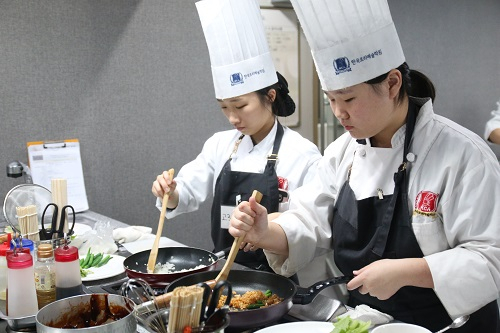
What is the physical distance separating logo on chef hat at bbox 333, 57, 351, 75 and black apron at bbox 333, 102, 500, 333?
9.4 inches

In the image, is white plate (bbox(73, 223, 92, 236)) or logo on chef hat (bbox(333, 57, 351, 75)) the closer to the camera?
logo on chef hat (bbox(333, 57, 351, 75))

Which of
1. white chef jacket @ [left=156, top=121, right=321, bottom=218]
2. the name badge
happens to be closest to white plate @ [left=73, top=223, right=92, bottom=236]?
white chef jacket @ [left=156, top=121, right=321, bottom=218]

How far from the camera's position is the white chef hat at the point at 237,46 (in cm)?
215

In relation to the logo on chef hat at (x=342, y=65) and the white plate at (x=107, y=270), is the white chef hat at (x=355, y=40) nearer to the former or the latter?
the logo on chef hat at (x=342, y=65)

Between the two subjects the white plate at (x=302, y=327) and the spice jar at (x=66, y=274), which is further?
the spice jar at (x=66, y=274)

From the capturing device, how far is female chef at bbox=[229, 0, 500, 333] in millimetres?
1345

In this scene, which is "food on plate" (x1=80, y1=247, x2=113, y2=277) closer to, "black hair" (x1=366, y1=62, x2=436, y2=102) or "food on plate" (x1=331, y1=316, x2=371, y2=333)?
"food on plate" (x1=331, y1=316, x2=371, y2=333)

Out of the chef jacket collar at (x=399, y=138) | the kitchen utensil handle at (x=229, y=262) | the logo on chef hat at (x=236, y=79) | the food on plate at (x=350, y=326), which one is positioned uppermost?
the logo on chef hat at (x=236, y=79)

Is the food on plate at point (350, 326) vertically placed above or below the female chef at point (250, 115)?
below

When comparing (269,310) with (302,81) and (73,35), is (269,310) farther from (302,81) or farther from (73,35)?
(302,81)

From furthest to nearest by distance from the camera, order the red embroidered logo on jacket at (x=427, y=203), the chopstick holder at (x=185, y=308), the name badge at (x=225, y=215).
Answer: the name badge at (x=225, y=215), the red embroidered logo on jacket at (x=427, y=203), the chopstick holder at (x=185, y=308)

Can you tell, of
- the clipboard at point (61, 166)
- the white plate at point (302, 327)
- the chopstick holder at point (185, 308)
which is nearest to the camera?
the chopstick holder at point (185, 308)

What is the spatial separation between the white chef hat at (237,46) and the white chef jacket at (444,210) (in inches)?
24.3

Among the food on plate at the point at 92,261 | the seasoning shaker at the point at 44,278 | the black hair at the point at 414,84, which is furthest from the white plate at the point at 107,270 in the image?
the black hair at the point at 414,84
